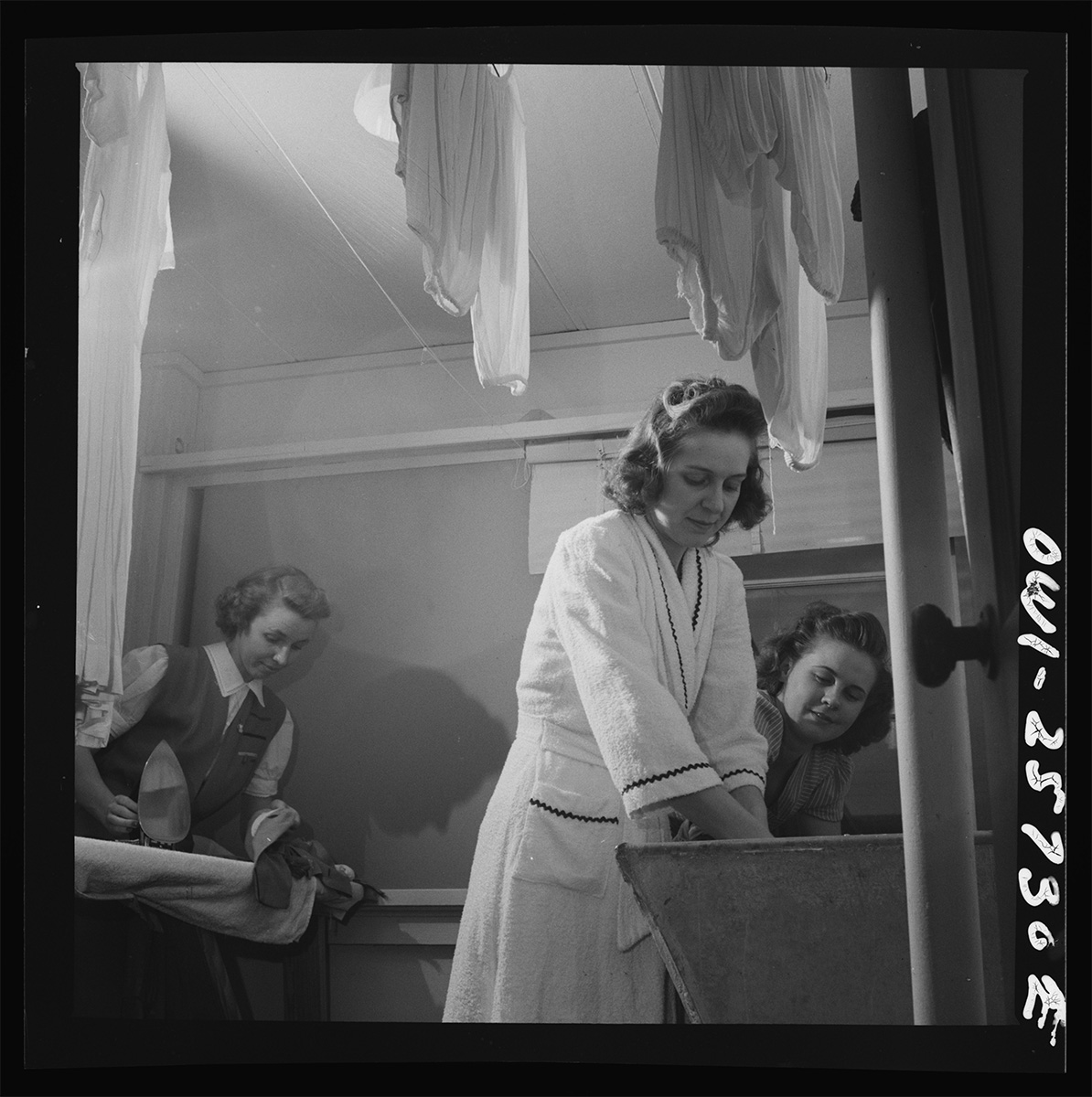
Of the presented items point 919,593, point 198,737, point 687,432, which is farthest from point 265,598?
point 919,593

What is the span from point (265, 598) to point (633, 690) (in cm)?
32

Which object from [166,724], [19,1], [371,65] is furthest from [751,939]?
[19,1]

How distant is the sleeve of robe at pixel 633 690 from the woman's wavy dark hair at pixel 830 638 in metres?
0.02

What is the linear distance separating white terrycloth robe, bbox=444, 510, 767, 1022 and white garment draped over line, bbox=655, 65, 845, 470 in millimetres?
186

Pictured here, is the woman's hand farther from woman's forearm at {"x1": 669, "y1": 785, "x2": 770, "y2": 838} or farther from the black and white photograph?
woman's forearm at {"x1": 669, "y1": 785, "x2": 770, "y2": 838}

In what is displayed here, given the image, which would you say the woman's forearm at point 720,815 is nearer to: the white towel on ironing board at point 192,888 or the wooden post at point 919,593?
the wooden post at point 919,593

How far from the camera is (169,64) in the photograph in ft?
3.13

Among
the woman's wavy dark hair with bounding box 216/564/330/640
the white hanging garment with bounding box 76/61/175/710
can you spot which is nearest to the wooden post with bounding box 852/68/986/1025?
the woman's wavy dark hair with bounding box 216/564/330/640

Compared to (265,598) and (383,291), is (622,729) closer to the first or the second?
(265,598)

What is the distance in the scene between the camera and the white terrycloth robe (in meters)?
0.87

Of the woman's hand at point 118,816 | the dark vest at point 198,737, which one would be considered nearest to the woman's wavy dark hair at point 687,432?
the dark vest at point 198,737

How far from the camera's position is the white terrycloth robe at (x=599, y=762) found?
87 centimetres

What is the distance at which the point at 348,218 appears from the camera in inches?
38.5

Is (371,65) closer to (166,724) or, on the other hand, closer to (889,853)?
(166,724)
